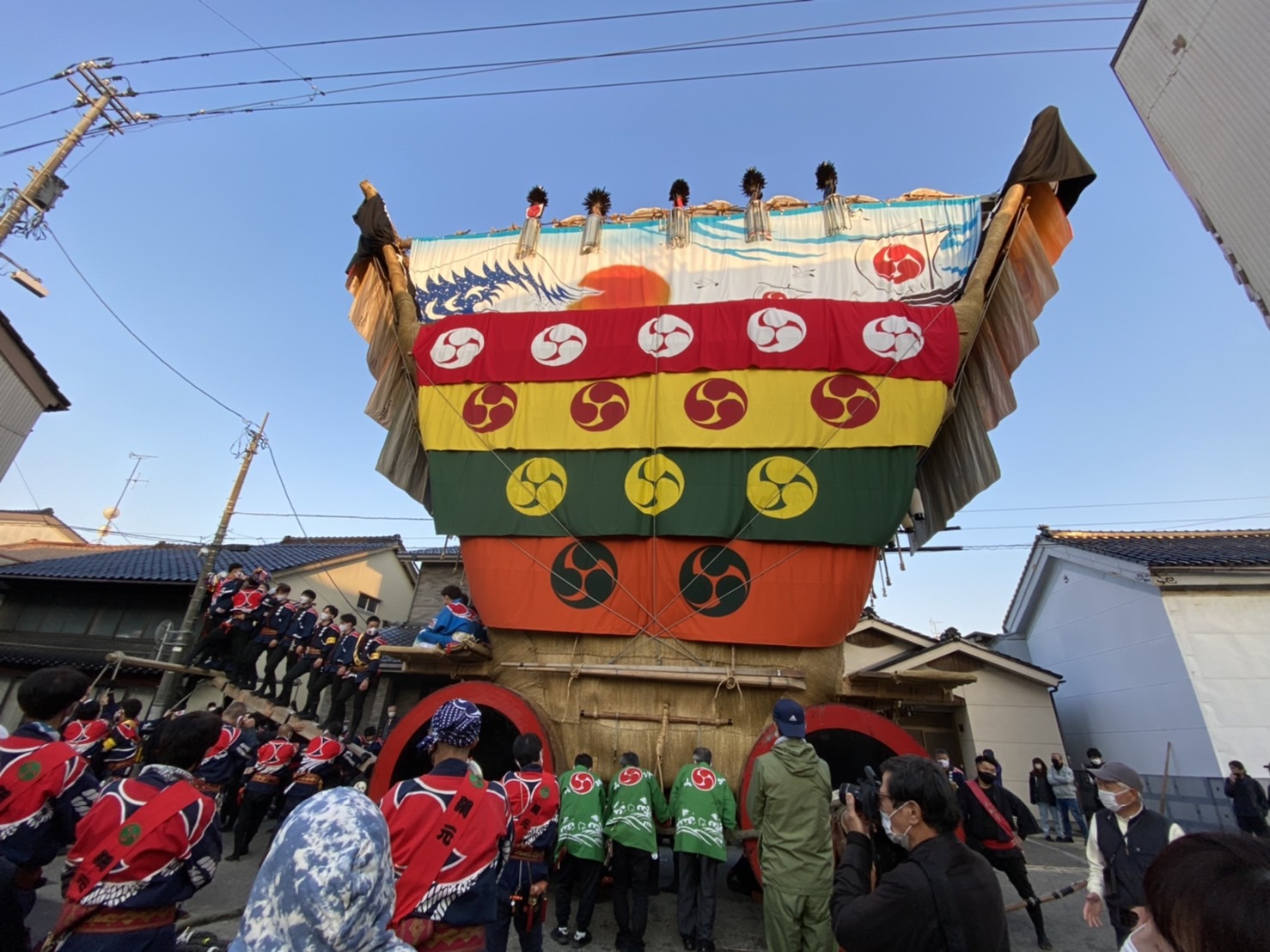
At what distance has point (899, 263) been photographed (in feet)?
29.0

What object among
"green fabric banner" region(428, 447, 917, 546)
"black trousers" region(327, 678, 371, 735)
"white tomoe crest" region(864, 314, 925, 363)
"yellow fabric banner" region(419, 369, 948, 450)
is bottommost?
"black trousers" region(327, 678, 371, 735)

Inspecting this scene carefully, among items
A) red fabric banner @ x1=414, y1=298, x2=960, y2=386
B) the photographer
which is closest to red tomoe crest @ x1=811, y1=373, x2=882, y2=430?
red fabric banner @ x1=414, y1=298, x2=960, y2=386

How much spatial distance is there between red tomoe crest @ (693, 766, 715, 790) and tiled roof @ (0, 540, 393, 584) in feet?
44.0

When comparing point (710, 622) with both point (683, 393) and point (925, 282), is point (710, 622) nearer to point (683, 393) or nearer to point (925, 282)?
point (683, 393)

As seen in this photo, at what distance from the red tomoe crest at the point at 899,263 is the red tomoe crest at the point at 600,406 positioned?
14.5ft

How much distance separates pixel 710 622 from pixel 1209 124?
371 inches

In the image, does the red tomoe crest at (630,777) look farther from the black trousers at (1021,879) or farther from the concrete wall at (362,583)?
the concrete wall at (362,583)

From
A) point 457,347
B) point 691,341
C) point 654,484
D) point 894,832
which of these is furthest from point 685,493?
point 894,832

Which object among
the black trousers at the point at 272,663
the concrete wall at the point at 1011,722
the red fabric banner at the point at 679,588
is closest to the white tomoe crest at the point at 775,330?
the red fabric banner at the point at 679,588

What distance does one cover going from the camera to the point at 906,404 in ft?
25.1

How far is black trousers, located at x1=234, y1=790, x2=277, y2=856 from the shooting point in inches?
289

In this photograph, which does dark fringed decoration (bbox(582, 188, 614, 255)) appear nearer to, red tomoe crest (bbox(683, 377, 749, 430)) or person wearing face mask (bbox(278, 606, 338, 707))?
red tomoe crest (bbox(683, 377, 749, 430))

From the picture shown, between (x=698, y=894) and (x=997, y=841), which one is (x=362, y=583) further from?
(x=997, y=841)

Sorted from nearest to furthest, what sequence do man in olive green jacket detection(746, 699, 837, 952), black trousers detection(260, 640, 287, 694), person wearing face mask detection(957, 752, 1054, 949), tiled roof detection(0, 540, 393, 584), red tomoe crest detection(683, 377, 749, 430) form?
man in olive green jacket detection(746, 699, 837, 952)
person wearing face mask detection(957, 752, 1054, 949)
red tomoe crest detection(683, 377, 749, 430)
black trousers detection(260, 640, 287, 694)
tiled roof detection(0, 540, 393, 584)
